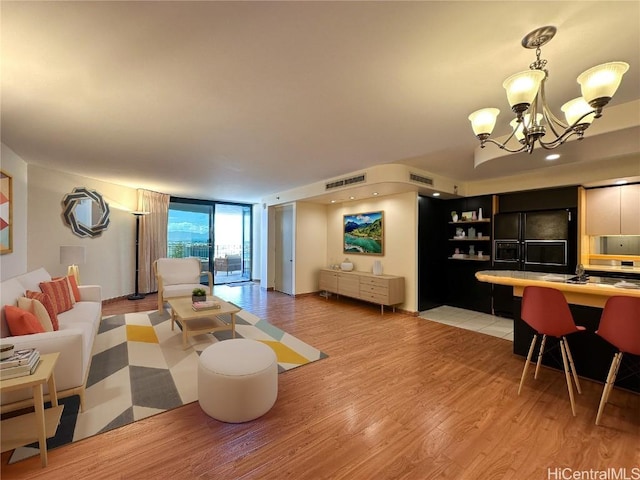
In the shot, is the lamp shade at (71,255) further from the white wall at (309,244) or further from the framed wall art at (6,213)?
the white wall at (309,244)

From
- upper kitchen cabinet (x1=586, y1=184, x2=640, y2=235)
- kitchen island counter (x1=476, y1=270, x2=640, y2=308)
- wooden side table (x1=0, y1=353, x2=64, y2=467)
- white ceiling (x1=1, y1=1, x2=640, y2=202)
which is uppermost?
white ceiling (x1=1, y1=1, x2=640, y2=202)

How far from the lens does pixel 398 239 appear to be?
5.35m

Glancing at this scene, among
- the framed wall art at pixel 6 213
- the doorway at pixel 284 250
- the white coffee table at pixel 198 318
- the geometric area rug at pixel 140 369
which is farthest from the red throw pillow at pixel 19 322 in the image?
the doorway at pixel 284 250

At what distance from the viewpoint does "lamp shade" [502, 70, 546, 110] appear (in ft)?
5.34

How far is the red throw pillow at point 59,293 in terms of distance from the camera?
2957 millimetres

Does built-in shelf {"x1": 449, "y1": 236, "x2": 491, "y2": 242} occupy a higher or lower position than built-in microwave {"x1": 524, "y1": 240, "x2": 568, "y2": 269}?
higher

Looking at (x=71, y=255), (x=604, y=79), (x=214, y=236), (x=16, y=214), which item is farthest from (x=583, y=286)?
(x=214, y=236)

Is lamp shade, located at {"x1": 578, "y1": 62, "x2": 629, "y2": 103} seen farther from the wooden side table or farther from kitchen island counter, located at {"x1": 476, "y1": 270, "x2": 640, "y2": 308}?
the wooden side table

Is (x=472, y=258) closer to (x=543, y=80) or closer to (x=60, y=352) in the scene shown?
(x=543, y=80)

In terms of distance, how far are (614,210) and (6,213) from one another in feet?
27.4

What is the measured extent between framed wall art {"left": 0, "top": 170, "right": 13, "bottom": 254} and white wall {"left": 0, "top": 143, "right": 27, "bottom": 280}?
0.31 feet

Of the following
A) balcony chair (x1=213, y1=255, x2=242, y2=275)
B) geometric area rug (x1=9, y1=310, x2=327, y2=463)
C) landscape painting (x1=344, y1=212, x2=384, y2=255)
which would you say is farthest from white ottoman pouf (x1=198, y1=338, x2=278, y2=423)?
balcony chair (x1=213, y1=255, x2=242, y2=275)

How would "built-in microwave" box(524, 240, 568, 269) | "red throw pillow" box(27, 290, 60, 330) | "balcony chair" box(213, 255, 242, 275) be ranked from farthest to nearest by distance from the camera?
"balcony chair" box(213, 255, 242, 275), "built-in microwave" box(524, 240, 568, 269), "red throw pillow" box(27, 290, 60, 330)

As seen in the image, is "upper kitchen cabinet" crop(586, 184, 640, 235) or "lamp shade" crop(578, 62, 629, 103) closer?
"lamp shade" crop(578, 62, 629, 103)
